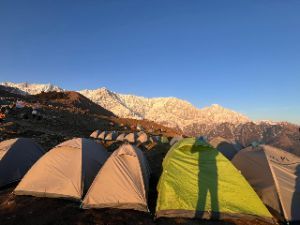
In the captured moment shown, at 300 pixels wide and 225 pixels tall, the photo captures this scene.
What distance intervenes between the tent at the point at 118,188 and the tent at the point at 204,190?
87cm

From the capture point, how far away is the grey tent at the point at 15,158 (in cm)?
1542

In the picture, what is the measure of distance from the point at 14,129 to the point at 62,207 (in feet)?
68.4

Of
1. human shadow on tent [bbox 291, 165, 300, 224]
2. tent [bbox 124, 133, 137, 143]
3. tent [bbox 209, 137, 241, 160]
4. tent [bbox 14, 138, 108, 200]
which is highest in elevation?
tent [bbox 124, 133, 137, 143]

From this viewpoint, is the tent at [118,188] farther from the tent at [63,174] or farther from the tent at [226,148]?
the tent at [226,148]

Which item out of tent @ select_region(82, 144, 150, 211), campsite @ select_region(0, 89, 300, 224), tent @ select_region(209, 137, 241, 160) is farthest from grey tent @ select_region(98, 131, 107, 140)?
tent @ select_region(82, 144, 150, 211)

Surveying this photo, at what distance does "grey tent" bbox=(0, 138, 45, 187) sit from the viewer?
15422 millimetres

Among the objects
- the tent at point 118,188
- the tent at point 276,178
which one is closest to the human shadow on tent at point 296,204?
the tent at point 276,178

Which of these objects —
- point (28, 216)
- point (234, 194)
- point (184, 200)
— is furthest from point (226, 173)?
point (28, 216)

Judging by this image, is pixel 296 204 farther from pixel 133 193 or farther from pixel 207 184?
pixel 133 193

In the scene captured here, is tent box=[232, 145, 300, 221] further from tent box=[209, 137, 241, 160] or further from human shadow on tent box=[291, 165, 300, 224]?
tent box=[209, 137, 241, 160]

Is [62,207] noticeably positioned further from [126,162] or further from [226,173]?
A: [226,173]

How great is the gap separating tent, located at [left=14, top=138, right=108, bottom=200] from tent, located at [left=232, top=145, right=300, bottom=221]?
7.83 meters

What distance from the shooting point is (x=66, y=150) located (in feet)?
47.3

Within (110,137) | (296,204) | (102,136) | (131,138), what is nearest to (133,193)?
(296,204)
